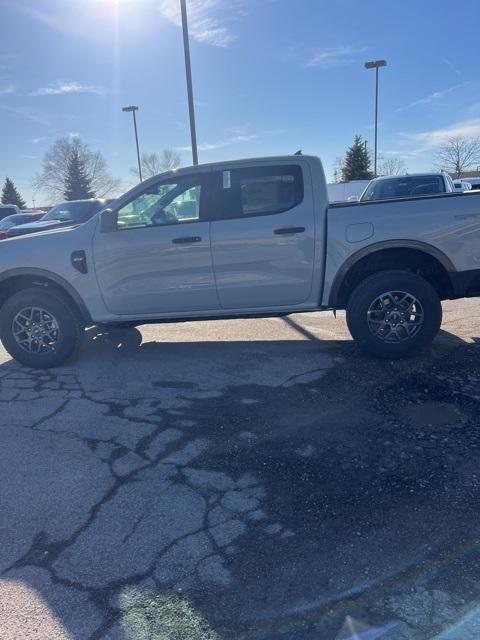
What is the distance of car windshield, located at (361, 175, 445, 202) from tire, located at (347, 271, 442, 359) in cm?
614

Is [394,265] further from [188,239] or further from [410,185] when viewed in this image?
[410,185]

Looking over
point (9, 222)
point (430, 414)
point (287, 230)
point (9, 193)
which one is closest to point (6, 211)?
point (9, 222)

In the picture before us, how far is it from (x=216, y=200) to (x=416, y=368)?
2567 mm

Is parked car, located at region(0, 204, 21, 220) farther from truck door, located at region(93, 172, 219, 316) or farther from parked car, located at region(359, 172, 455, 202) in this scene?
truck door, located at region(93, 172, 219, 316)

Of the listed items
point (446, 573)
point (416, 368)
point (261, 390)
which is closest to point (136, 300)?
point (261, 390)

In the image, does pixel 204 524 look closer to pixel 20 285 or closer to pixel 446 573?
pixel 446 573

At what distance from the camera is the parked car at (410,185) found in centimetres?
1043

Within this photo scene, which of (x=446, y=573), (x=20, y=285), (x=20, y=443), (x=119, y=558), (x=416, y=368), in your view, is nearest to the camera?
(x=446, y=573)

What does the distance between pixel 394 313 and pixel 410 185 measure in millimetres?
6644

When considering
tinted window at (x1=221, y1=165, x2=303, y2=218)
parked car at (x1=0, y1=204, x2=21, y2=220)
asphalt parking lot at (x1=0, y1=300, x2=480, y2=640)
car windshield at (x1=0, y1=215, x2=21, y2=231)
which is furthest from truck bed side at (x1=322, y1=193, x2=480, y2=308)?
parked car at (x1=0, y1=204, x2=21, y2=220)

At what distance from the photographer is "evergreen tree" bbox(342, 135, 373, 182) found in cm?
3988

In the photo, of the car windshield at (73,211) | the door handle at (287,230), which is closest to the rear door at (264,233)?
the door handle at (287,230)

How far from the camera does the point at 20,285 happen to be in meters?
5.49

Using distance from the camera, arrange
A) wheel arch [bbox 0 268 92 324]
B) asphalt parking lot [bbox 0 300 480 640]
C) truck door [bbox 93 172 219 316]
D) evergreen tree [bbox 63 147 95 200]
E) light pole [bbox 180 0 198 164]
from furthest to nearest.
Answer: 1. evergreen tree [bbox 63 147 95 200]
2. light pole [bbox 180 0 198 164]
3. wheel arch [bbox 0 268 92 324]
4. truck door [bbox 93 172 219 316]
5. asphalt parking lot [bbox 0 300 480 640]
